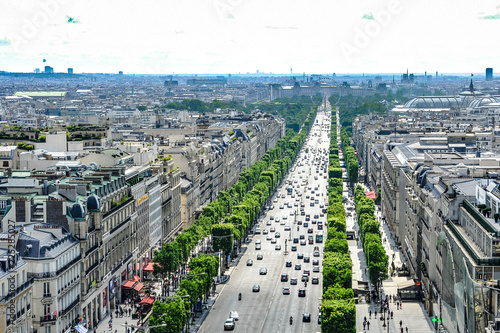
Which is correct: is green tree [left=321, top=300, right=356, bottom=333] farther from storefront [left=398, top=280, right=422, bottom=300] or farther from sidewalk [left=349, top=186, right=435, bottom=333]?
storefront [left=398, top=280, right=422, bottom=300]

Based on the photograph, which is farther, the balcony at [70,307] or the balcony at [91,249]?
the balcony at [91,249]

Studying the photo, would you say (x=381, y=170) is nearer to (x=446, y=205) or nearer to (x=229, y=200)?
(x=229, y=200)

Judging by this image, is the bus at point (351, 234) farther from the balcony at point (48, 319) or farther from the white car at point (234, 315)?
the balcony at point (48, 319)

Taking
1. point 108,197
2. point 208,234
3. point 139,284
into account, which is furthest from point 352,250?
point 108,197

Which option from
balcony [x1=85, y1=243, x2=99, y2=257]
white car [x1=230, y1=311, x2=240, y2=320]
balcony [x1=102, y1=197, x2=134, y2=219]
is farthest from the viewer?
balcony [x1=102, y1=197, x2=134, y2=219]

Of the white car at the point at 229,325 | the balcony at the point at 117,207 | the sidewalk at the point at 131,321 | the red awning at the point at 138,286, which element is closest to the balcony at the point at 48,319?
the sidewalk at the point at 131,321

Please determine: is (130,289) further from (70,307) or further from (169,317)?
(169,317)

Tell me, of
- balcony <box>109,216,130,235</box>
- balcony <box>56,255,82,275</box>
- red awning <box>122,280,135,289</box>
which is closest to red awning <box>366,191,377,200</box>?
→ balcony <box>109,216,130,235</box>

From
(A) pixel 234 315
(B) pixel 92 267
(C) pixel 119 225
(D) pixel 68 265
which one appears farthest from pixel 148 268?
(D) pixel 68 265

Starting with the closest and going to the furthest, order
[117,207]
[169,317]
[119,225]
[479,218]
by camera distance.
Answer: [479,218], [169,317], [117,207], [119,225]

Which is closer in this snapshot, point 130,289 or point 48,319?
point 48,319

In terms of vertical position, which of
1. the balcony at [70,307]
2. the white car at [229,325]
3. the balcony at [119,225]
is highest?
the balcony at [119,225]
